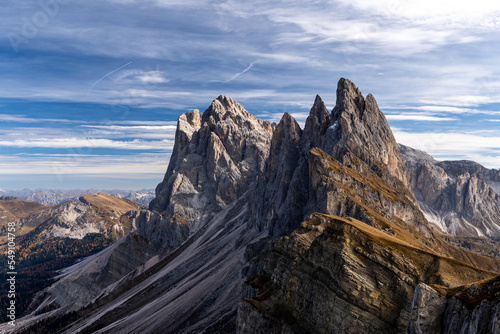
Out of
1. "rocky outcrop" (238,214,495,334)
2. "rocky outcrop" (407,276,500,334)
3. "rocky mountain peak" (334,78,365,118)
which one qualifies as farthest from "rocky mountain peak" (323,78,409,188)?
"rocky outcrop" (407,276,500,334)

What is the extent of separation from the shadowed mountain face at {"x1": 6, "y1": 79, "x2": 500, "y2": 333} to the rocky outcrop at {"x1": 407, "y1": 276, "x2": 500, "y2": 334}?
6656 millimetres

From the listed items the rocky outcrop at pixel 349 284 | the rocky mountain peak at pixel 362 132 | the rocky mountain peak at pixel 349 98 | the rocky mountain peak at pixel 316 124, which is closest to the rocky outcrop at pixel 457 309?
the rocky outcrop at pixel 349 284

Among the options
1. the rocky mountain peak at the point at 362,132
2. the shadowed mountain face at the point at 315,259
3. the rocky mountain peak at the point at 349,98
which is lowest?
the shadowed mountain face at the point at 315,259

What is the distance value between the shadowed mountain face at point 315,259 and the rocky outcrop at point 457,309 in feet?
21.8

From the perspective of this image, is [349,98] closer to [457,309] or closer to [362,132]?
[362,132]

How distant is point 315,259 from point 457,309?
23.0m

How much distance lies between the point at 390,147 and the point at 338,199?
94.9m

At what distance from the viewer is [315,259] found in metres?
52.3

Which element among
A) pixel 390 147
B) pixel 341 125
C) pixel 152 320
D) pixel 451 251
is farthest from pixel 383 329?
pixel 390 147

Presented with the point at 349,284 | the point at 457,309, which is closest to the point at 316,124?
the point at 349,284

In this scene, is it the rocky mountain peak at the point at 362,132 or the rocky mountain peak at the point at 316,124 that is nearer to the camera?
the rocky mountain peak at the point at 362,132

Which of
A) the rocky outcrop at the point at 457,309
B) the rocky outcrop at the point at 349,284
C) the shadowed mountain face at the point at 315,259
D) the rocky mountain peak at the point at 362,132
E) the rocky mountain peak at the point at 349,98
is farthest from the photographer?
the rocky mountain peak at the point at 349,98

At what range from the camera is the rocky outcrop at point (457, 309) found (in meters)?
26.7

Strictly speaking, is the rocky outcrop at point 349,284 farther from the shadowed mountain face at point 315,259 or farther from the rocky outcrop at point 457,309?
the rocky outcrop at point 457,309
